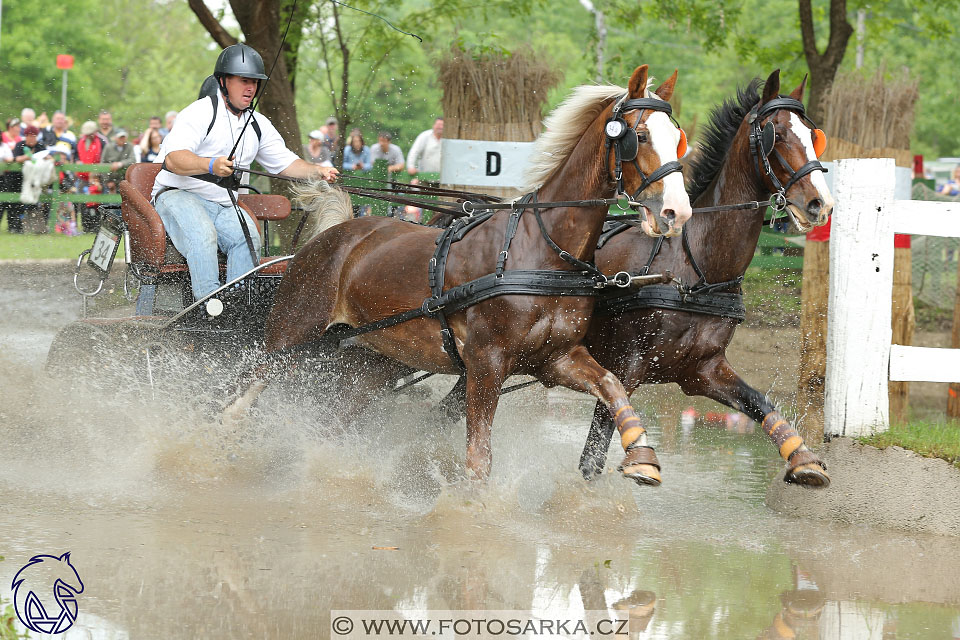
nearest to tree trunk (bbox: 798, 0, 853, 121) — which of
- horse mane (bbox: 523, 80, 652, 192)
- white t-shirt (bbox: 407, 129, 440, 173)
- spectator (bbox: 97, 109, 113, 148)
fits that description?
white t-shirt (bbox: 407, 129, 440, 173)

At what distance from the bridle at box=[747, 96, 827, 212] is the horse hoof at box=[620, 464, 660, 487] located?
142cm

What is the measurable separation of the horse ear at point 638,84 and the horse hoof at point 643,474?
1.68 m

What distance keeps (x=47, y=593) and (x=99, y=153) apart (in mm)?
14825

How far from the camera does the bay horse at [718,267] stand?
5676 millimetres

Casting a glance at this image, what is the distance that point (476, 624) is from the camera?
4043 mm

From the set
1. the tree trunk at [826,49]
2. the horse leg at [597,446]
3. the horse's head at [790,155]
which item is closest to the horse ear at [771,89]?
the horse's head at [790,155]

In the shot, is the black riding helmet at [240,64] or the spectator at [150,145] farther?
the spectator at [150,145]

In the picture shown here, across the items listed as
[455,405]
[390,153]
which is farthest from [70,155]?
[455,405]

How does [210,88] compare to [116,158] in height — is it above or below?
above

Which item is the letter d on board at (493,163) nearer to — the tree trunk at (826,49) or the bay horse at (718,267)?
the bay horse at (718,267)

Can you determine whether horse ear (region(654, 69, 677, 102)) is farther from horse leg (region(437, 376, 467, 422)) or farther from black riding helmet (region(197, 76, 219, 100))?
black riding helmet (region(197, 76, 219, 100))

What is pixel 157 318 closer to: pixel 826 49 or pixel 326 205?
pixel 326 205

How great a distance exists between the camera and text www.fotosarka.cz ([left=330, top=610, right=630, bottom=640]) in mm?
3951

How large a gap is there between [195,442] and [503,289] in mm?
2328
